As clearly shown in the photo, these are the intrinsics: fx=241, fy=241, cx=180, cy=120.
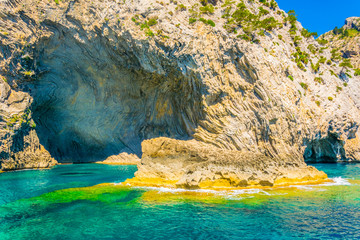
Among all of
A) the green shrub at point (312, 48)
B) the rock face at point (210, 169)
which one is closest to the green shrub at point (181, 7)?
the rock face at point (210, 169)

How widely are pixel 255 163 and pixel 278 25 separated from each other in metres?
25.6

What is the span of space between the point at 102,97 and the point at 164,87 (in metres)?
9.54

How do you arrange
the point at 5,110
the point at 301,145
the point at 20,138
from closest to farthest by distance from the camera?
the point at 5,110 < the point at 20,138 < the point at 301,145

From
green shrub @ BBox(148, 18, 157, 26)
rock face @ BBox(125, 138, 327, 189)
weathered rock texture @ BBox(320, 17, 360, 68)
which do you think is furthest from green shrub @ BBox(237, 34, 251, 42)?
weathered rock texture @ BBox(320, 17, 360, 68)

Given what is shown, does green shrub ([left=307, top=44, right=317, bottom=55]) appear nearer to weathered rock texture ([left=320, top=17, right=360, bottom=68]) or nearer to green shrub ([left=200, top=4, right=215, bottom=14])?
green shrub ([left=200, top=4, right=215, bottom=14])

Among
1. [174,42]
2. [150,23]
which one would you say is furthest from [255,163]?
[150,23]

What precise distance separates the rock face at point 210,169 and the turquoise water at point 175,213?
4.52 feet

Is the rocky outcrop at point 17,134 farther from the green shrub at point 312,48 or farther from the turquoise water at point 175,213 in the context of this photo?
the green shrub at point 312,48

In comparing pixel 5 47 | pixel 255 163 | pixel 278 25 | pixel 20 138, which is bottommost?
pixel 255 163

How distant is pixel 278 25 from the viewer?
1388 inches

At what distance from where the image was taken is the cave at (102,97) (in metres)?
29.4

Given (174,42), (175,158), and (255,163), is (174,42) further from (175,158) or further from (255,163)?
(255,163)

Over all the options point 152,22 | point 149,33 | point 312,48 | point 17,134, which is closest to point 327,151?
point 312,48

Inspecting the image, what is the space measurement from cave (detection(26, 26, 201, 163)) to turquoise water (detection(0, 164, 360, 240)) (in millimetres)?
17203
